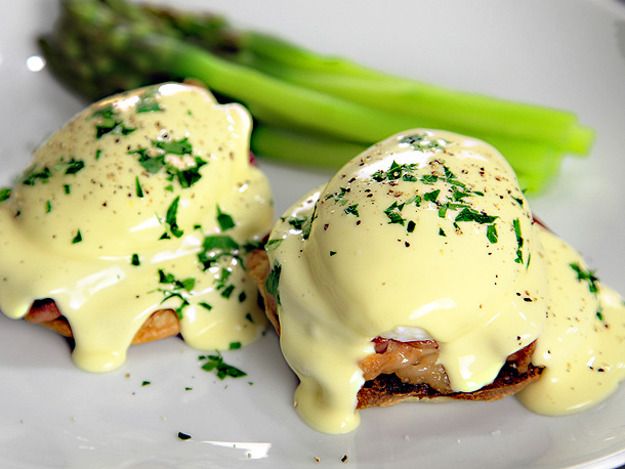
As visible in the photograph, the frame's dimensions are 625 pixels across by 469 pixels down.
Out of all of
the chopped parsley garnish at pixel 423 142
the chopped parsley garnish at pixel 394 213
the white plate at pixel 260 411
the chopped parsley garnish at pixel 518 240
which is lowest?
the white plate at pixel 260 411

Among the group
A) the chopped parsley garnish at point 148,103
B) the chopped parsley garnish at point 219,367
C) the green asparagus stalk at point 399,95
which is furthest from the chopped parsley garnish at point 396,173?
the green asparagus stalk at point 399,95

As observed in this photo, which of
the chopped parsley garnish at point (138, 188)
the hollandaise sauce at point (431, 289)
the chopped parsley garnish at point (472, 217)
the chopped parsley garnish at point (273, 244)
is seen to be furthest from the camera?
the chopped parsley garnish at point (138, 188)

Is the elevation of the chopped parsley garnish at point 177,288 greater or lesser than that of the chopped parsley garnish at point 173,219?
lesser

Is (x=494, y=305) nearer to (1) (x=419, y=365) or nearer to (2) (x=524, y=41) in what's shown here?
(1) (x=419, y=365)

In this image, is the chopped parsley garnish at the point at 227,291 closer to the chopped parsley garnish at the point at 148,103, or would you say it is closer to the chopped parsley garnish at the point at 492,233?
the chopped parsley garnish at the point at 148,103

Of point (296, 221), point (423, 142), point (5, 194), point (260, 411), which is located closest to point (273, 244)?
point (296, 221)

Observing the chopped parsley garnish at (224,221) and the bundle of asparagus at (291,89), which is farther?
the bundle of asparagus at (291,89)

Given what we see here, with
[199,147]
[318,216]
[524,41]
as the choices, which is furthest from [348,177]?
[524,41]

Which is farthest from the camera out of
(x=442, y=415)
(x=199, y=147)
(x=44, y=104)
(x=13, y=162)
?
(x=44, y=104)
